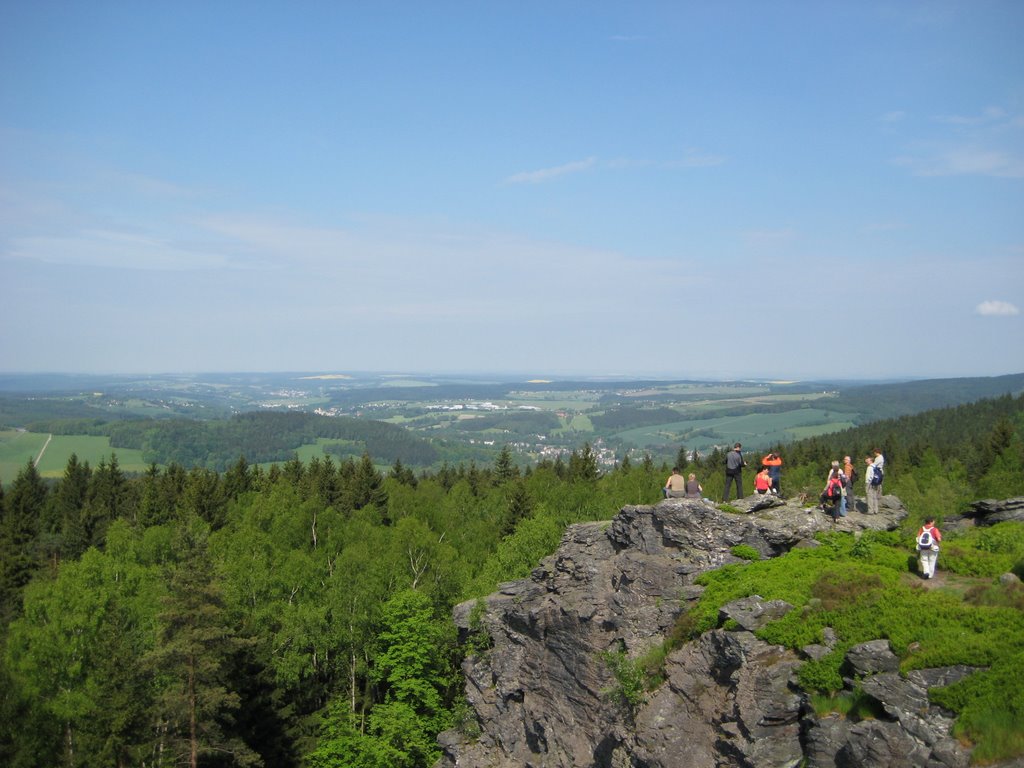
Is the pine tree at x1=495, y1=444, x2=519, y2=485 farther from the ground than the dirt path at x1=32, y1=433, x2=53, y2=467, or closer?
farther from the ground

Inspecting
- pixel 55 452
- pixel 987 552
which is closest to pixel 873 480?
pixel 987 552

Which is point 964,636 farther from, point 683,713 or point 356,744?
point 356,744

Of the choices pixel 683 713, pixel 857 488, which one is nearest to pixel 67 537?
pixel 683 713

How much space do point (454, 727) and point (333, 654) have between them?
36.4 ft

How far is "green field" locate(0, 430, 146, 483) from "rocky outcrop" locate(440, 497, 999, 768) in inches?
5171

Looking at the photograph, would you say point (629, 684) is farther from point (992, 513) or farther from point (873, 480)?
point (992, 513)

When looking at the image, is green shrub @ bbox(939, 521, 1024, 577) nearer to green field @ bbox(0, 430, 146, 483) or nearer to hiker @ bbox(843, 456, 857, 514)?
hiker @ bbox(843, 456, 857, 514)

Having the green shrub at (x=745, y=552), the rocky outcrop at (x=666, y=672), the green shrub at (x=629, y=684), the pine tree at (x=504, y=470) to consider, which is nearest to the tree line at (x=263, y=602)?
the rocky outcrop at (x=666, y=672)

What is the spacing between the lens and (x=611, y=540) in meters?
25.6

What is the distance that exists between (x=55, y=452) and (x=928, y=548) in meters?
192

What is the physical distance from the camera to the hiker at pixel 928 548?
54.6 feet

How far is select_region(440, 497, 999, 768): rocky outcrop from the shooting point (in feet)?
43.5

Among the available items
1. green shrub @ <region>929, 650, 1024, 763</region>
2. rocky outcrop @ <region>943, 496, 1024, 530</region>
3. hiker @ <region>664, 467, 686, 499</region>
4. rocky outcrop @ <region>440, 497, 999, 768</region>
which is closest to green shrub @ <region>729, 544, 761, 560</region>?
rocky outcrop @ <region>440, 497, 999, 768</region>

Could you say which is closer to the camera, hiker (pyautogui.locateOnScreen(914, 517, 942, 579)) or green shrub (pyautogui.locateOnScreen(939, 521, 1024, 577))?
hiker (pyautogui.locateOnScreen(914, 517, 942, 579))
